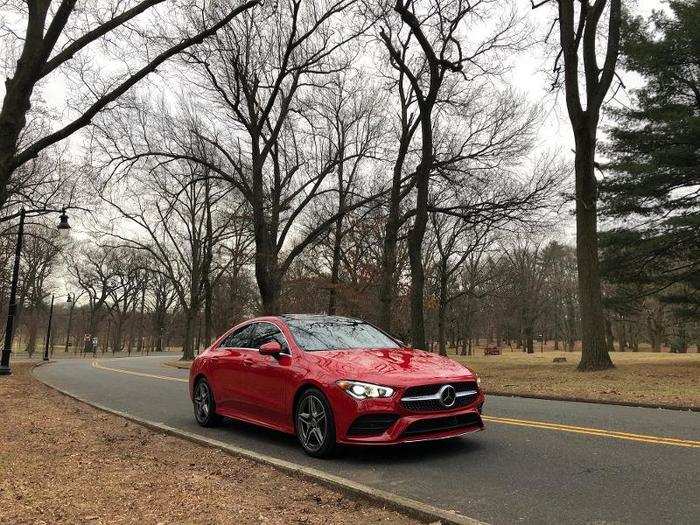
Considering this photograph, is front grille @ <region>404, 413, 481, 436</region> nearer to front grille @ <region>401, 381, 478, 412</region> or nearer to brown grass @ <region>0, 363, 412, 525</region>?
front grille @ <region>401, 381, 478, 412</region>

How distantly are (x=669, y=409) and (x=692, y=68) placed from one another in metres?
15.4

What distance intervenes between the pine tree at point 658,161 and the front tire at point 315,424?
16784mm

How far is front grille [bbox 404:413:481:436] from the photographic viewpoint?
A: 560cm

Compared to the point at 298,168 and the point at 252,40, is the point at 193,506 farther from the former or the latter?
the point at 298,168

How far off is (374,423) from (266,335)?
2.51 metres

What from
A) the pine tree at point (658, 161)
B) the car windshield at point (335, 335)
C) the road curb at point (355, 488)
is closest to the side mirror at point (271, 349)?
the car windshield at point (335, 335)

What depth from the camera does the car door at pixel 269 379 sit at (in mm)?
6703

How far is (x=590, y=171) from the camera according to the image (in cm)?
1731

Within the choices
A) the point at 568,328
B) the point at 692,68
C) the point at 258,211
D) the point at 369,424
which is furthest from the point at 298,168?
the point at 568,328

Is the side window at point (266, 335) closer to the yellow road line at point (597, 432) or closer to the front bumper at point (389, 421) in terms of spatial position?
the front bumper at point (389, 421)

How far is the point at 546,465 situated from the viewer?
5602 mm

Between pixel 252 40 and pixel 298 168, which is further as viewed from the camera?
pixel 298 168

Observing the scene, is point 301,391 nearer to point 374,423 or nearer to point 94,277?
point 374,423

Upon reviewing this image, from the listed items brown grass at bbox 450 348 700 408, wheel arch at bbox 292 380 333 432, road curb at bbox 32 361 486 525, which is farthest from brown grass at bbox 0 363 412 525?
brown grass at bbox 450 348 700 408
